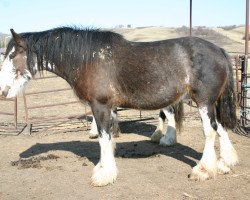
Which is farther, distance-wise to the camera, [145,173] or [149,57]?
[145,173]

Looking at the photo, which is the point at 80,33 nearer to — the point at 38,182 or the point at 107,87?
the point at 107,87

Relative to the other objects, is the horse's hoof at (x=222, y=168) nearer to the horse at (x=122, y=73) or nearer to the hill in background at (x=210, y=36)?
the horse at (x=122, y=73)

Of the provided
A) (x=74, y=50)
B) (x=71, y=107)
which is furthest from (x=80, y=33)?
(x=71, y=107)

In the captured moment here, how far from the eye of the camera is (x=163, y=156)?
628 cm

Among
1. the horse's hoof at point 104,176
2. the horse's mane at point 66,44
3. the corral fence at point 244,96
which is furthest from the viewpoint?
the corral fence at point 244,96

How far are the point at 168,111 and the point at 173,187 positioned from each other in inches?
101

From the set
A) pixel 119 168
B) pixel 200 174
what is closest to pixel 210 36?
pixel 119 168

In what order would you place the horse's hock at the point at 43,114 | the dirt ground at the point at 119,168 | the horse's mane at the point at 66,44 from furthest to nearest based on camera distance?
the horse's hock at the point at 43,114 → the horse's mane at the point at 66,44 → the dirt ground at the point at 119,168

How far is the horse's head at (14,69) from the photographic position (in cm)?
509

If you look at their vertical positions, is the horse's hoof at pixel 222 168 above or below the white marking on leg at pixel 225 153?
below

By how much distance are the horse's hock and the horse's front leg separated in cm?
71

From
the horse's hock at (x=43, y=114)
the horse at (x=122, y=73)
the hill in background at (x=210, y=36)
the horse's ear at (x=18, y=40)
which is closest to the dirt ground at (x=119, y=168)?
the horse at (x=122, y=73)

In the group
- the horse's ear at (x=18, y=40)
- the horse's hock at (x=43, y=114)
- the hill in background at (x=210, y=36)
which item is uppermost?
the horse's ear at (x=18, y=40)

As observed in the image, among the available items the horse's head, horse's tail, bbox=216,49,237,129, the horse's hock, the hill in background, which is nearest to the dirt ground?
the horse's hock
